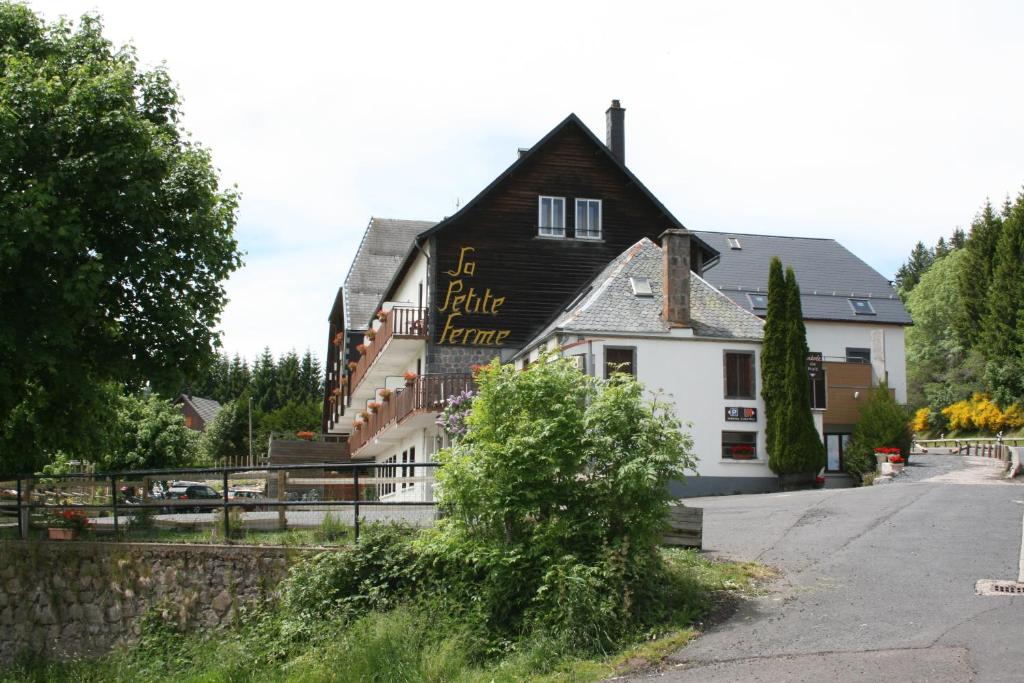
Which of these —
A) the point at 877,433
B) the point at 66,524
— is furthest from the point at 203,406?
the point at 66,524

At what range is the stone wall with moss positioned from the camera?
18031mm

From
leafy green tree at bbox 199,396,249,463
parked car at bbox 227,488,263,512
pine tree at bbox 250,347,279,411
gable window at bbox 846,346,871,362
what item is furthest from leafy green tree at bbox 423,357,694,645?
pine tree at bbox 250,347,279,411

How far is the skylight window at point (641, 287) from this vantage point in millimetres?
32031

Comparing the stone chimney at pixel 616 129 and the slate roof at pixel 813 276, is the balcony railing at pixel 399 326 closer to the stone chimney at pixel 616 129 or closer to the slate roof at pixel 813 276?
the stone chimney at pixel 616 129

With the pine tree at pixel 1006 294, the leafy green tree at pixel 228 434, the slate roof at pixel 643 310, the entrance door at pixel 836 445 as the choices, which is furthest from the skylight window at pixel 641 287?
the leafy green tree at pixel 228 434

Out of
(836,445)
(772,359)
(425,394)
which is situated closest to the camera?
(772,359)

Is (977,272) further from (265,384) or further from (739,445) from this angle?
(265,384)

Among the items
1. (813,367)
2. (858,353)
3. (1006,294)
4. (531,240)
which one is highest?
Result: (1006,294)

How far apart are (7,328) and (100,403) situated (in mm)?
4142

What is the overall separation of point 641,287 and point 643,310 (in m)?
1.13

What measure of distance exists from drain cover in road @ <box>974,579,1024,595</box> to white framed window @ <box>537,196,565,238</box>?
75.5 feet

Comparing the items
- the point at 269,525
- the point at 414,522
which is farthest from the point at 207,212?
the point at 414,522

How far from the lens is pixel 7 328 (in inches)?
757

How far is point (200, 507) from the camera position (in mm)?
18906
